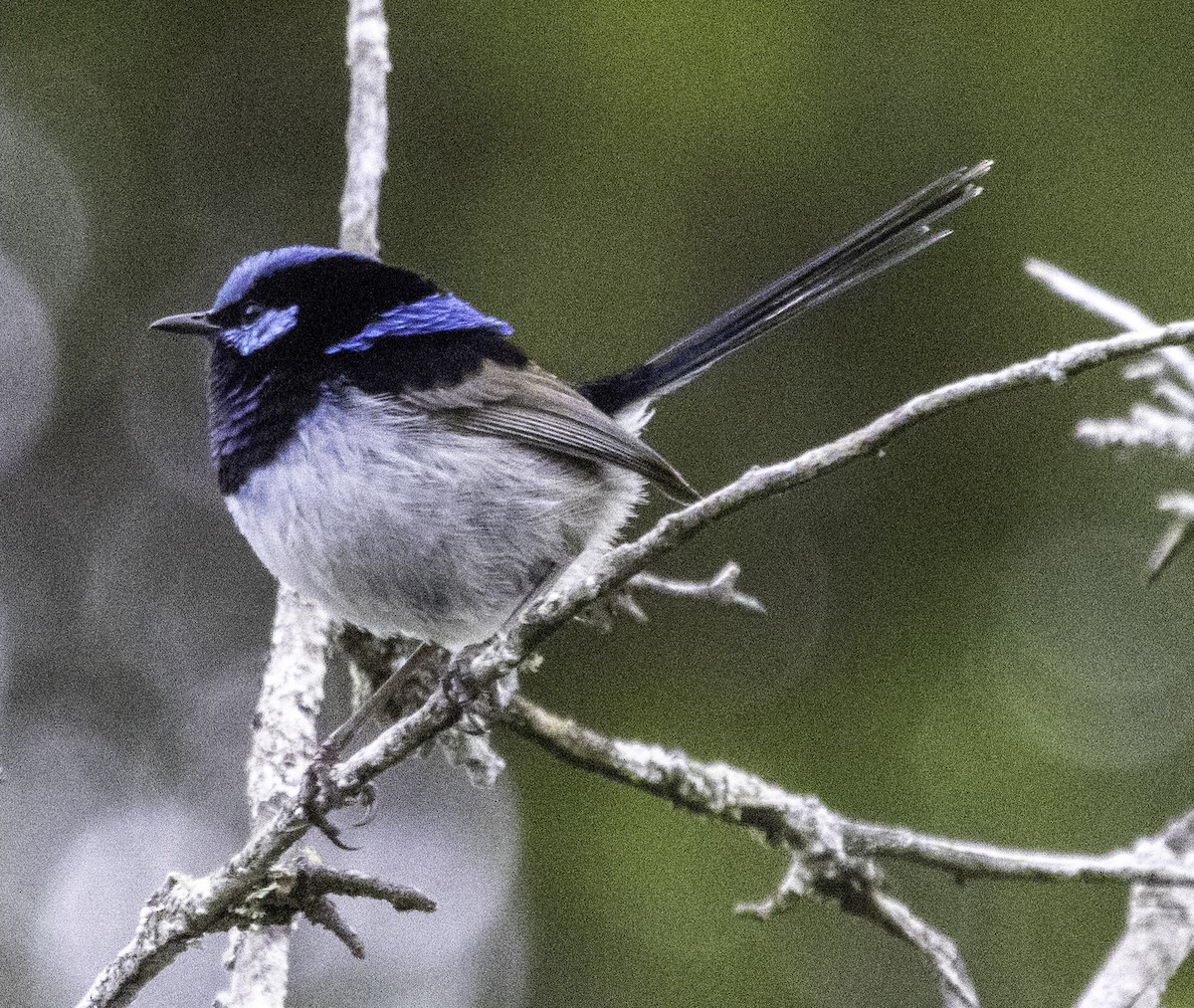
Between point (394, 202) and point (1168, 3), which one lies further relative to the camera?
point (394, 202)

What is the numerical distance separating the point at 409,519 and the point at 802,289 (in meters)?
1.15

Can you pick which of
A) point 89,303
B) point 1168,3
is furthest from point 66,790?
point 1168,3

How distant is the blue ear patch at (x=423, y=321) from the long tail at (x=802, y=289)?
378 mm

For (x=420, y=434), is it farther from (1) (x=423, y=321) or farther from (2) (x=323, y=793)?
(2) (x=323, y=793)

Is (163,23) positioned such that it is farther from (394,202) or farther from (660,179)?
(660,179)

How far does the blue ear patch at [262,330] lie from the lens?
3.63 metres

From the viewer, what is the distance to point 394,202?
5855mm

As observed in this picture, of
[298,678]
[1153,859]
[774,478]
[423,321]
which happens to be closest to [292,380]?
[423,321]

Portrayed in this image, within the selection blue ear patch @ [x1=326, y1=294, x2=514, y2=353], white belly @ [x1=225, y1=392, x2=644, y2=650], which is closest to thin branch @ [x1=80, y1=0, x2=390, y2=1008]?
white belly @ [x1=225, y1=392, x2=644, y2=650]

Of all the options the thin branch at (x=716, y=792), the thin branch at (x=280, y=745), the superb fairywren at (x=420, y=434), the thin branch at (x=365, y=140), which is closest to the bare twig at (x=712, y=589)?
the superb fairywren at (x=420, y=434)

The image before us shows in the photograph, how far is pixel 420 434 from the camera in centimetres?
337

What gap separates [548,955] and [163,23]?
4338 mm

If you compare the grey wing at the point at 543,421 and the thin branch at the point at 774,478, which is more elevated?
the grey wing at the point at 543,421

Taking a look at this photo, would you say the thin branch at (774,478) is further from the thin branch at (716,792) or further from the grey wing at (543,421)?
the grey wing at (543,421)
